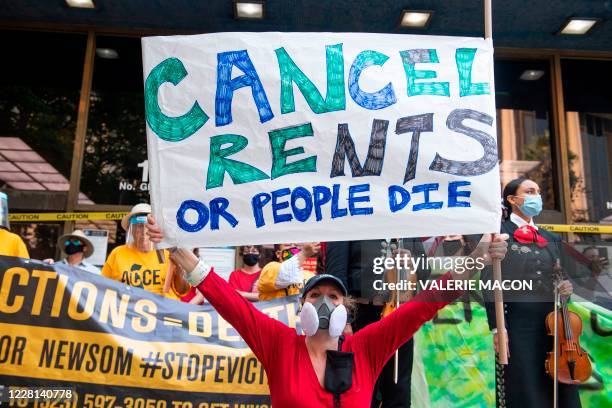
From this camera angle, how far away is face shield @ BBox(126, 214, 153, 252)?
16.3 feet

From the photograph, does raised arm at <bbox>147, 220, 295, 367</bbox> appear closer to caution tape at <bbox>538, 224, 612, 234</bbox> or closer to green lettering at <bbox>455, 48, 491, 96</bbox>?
green lettering at <bbox>455, 48, 491, 96</bbox>

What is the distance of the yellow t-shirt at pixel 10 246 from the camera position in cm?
479

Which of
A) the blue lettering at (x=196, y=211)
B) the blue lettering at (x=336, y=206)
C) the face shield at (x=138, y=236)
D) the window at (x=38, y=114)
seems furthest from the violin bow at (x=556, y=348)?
the window at (x=38, y=114)

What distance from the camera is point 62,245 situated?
20.2 ft

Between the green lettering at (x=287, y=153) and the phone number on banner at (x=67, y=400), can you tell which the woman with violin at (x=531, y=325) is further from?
the phone number on banner at (x=67, y=400)

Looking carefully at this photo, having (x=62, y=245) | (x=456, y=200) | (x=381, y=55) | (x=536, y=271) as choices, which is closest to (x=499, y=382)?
(x=536, y=271)

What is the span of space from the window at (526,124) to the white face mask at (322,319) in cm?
609

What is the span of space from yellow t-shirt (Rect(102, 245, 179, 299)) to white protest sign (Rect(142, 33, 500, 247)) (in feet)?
6.14

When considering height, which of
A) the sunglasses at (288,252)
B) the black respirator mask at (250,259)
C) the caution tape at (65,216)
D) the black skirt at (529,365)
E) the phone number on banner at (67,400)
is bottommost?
the phone number on banner at (67,400)

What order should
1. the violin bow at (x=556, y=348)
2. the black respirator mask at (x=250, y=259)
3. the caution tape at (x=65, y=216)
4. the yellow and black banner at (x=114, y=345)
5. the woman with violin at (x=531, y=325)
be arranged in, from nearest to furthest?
the violin bow at (x=556, y=348) < the woman with violin at (x=531, y=325) < the yellow and black banner at (x=114, y=345) < the black respirator mask at (x=250, y=259) < the caution tape at (x=65, y=216)

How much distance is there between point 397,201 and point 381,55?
0.85 meters

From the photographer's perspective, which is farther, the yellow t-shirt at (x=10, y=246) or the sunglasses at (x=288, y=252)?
the sunglasses at (x=288, y=252)

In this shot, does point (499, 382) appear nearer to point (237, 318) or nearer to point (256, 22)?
point (237, 318)

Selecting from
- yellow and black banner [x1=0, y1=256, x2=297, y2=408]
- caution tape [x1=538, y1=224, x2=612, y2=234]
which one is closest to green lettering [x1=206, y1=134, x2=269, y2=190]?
yellow and black banner [x1=0, y1=256, x2=297, y2=408]
